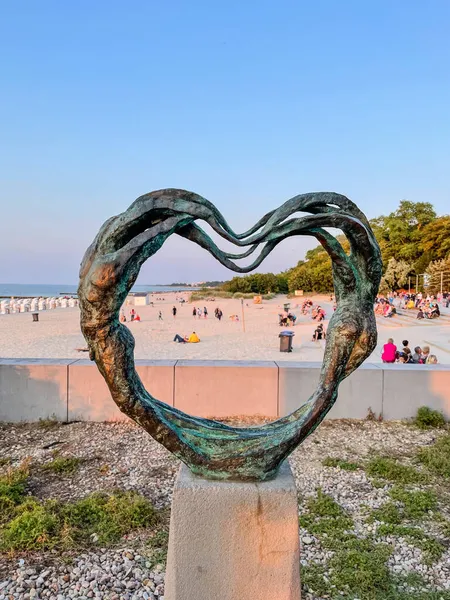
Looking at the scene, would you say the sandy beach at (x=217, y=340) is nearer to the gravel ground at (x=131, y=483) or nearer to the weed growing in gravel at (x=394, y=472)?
the gravel ground at (x=131, y=483)

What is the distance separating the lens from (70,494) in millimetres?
5355

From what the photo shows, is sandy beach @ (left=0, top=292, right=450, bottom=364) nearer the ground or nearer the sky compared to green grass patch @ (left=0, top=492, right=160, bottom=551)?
nearer the sky

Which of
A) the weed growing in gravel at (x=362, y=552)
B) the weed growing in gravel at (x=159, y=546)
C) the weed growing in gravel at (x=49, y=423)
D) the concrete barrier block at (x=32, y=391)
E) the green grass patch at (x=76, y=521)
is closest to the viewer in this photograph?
the weed growing in gravel at (x=362, y=552)

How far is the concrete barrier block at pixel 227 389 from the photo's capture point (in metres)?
7.98

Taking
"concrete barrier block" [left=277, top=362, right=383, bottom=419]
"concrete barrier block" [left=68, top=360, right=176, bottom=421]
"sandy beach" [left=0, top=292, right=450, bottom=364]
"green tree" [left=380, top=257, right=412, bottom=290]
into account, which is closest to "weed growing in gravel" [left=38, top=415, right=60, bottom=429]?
"concrete barrier block" [left=68, top=360, right=176, bottom=421]

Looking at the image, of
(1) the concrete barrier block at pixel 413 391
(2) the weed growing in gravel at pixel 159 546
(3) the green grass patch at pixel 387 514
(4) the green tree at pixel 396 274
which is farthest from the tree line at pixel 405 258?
(2) the weed growing in gravel at pixel 159 546

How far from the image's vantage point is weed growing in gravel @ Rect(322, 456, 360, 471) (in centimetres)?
621

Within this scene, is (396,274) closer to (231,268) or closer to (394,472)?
(394,472)

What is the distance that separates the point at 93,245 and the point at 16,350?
15.9 m

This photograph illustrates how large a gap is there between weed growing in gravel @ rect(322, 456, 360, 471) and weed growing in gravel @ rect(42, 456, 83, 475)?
3.54 m

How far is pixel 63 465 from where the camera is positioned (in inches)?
239

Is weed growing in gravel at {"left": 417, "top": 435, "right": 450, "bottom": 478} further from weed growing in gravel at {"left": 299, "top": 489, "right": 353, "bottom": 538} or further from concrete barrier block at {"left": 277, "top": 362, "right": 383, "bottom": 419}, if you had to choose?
weed growing in gravel at {"left": 299, "top": 489, "right": 353, "bottom": 538}

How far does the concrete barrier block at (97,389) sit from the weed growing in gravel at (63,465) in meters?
1.71

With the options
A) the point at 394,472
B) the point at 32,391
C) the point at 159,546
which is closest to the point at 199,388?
the point at 32,391
